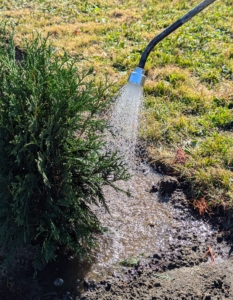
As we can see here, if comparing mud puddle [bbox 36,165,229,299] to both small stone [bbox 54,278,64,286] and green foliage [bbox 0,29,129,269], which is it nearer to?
small stone [bbox 54,278,64,286]

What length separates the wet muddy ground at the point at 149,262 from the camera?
3.33m

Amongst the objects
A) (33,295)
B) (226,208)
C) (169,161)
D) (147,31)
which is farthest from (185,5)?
(33,295)

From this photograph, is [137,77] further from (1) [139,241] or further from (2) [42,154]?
(1) [139,241]

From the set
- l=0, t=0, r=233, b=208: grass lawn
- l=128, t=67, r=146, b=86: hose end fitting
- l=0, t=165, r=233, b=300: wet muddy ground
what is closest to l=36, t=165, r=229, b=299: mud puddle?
l=0, t=165, r=233, b=300: wet muddy ground

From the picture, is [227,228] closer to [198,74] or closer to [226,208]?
[226,208]

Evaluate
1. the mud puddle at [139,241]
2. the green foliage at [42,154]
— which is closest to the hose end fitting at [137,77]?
the green foliage at [42,154]

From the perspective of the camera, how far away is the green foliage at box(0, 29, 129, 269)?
113 inches

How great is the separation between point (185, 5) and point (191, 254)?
16.9 feet

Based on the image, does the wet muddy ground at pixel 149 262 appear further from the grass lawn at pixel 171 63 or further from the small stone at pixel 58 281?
the grass lawn at pixel 171 63

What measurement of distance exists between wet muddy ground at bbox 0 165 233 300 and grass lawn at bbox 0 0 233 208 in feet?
0.92

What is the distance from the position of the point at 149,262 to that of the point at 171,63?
10.5 ft

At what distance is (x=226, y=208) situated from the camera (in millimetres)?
3943

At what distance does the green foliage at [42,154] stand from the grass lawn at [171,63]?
1.36 meters

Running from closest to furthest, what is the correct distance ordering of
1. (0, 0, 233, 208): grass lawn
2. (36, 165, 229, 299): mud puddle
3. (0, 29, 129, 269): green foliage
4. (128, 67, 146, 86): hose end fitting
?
(0, 29, 129, 269): green foliage < (128, 67, 146, 86): hose end fitting < (36, 165, 229, 299): mud puddle < (0, 0, 233, 208): grass lawn
